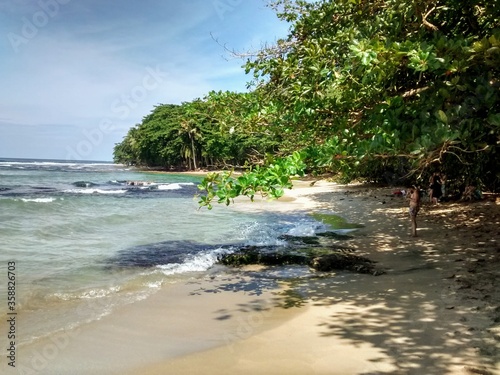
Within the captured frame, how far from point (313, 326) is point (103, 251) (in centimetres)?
825

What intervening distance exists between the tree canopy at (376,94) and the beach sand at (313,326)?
202cm

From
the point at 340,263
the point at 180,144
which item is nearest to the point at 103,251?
the point at 340,263

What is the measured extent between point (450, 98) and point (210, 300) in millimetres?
5172

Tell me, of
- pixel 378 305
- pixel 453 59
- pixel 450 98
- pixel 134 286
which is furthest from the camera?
pixel 134 286

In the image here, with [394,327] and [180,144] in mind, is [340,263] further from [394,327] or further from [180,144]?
[180,144]

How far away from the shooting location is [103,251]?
38.1ft

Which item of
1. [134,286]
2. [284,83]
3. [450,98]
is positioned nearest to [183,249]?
[134,286]

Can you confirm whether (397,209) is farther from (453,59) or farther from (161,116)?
(161,116)

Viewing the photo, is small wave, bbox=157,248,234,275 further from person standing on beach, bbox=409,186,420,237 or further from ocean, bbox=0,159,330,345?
person standing on beach, bbox=409,186,420,237

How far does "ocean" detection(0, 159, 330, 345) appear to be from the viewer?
6.91m

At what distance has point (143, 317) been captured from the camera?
6.19 m

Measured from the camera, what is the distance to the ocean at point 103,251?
6906 mm

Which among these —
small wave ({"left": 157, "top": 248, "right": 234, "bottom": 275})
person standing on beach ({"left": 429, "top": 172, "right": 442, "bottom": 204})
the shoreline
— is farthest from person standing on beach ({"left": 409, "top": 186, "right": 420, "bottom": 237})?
person standing on beach ({"left": 429, "top": 172, "right": 442, "bottom": 204})

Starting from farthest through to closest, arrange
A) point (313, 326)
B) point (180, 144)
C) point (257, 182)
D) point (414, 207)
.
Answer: point (180, 144) < point (414, 207) < point (313, 326) < point (257, 182)
